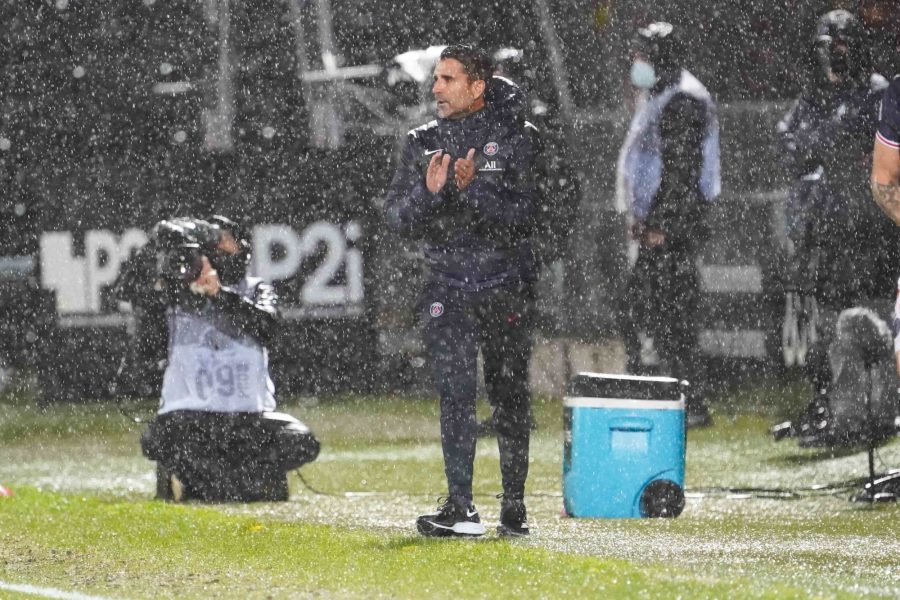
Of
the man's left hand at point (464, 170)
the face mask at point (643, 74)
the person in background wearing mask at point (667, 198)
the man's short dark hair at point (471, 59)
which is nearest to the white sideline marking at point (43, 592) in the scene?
the man's left hand at point (464, 170)

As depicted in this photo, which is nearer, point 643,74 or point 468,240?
point 468,240

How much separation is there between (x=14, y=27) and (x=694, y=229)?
487 centimetres

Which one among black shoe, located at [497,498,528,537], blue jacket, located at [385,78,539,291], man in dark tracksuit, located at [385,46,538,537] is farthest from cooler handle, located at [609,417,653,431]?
blue jacket, located at [385,78,539,291]

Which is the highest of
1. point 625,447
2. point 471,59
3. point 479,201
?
point 471,59

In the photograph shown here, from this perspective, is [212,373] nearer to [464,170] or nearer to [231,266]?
[231,266]

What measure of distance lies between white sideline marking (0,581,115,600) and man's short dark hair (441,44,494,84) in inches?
89.3

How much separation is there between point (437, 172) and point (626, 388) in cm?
156

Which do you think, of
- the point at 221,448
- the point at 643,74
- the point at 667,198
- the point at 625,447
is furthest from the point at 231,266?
the point at 643,74

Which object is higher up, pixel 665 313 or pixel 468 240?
pixel 468 240

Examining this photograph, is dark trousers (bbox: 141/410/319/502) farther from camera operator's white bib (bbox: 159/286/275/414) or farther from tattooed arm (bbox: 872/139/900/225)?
tattooed arm (bbox: 872/139/900/225)

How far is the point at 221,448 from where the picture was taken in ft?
30.4

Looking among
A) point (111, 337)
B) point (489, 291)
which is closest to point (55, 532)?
point (489, 291)

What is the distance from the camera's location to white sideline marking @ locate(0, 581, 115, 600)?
20.9 ft

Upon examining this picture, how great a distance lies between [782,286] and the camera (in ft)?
41.0
